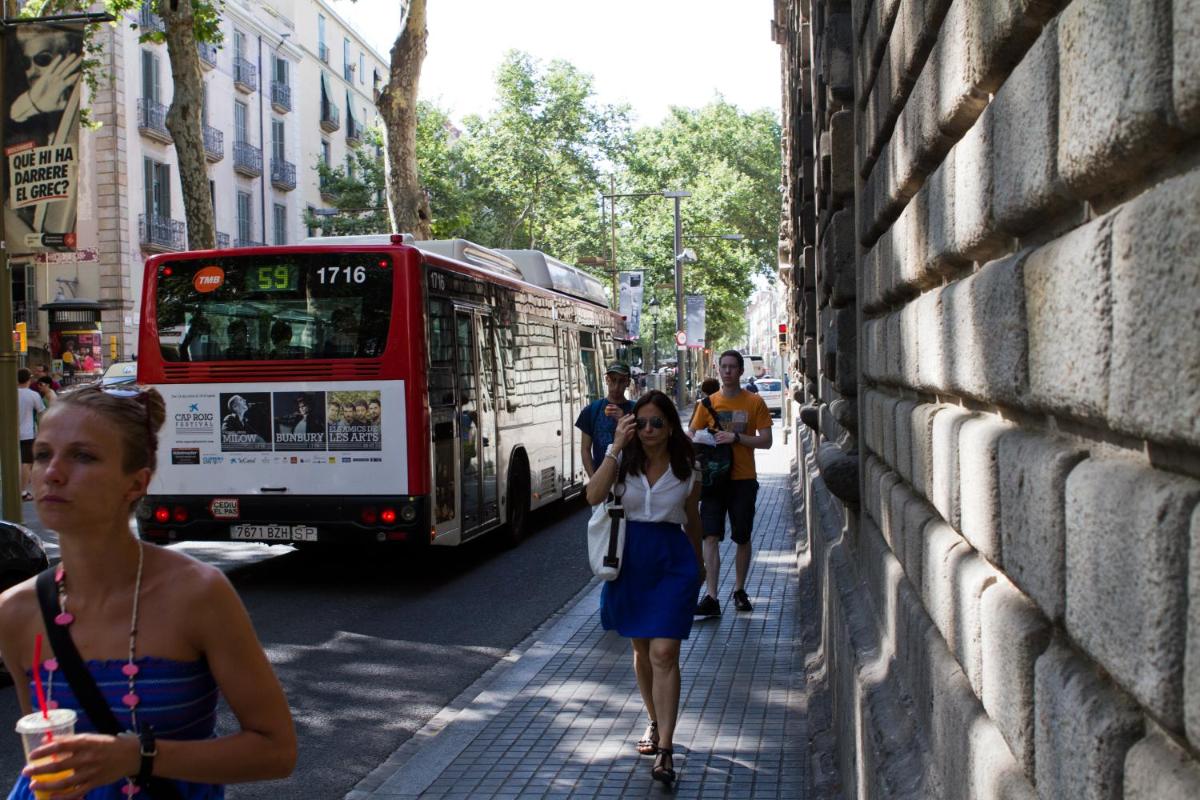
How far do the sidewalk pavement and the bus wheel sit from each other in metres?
4.37

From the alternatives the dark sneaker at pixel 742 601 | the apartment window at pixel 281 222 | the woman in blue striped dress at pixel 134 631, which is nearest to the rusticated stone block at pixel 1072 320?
the woman in blue striped dress at pixel 134 631

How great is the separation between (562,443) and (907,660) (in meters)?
13.0

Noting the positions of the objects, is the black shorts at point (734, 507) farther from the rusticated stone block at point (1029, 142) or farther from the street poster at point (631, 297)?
the street poster at point (631, 297)

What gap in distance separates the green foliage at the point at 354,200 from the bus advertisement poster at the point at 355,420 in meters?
41.6

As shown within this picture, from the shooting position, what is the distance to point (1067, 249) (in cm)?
182

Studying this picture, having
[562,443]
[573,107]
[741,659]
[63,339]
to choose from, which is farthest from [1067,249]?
[573,107]

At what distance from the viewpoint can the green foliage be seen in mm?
52656

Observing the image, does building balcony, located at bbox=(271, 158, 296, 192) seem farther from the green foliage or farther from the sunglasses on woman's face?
the sunglasses on woman's face

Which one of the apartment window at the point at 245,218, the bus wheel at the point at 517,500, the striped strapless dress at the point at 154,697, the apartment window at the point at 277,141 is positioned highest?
the apartment window at the point at 277,141

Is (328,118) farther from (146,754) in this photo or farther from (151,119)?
(146,754)

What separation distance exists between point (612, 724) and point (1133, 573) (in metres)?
5.48

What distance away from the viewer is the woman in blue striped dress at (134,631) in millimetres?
2359

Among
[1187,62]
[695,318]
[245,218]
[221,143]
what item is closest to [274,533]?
[1187,62]

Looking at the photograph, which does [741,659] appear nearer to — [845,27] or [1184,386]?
[845,27]
